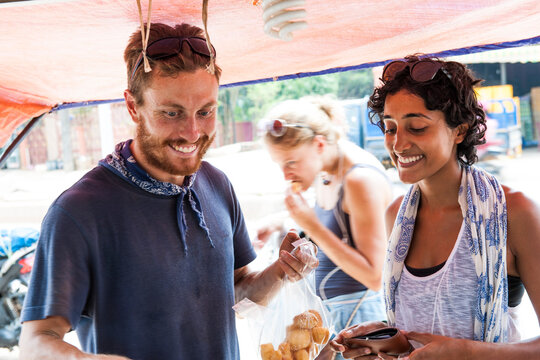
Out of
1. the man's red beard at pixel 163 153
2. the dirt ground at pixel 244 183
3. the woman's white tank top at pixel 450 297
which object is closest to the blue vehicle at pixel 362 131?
the dirt ground at pixel 244 183

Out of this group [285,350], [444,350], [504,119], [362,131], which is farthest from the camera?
[504,119]

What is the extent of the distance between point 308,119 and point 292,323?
4.46 feet

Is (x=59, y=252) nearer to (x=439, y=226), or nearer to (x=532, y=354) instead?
(x=439, y=226)

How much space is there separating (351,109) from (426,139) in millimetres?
8941

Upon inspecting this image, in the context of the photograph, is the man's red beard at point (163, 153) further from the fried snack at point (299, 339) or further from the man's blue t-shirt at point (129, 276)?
the fried snack at point (299, 339)

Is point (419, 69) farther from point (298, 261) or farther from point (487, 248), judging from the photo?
point (298, 261)

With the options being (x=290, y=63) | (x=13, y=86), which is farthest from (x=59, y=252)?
(x=290, y=63)

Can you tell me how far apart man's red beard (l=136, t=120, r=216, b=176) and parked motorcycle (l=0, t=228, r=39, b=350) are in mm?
3428

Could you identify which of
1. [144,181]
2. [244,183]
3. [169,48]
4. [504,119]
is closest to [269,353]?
[144,181]

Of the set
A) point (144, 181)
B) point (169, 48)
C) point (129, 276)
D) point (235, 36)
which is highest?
point (235, 36)

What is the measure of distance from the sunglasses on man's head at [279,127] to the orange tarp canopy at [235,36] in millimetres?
302

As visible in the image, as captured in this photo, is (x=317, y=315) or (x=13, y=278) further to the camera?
(x=13, y=278)

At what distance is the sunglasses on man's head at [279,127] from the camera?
2783mm

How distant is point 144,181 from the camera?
164 centimetres
